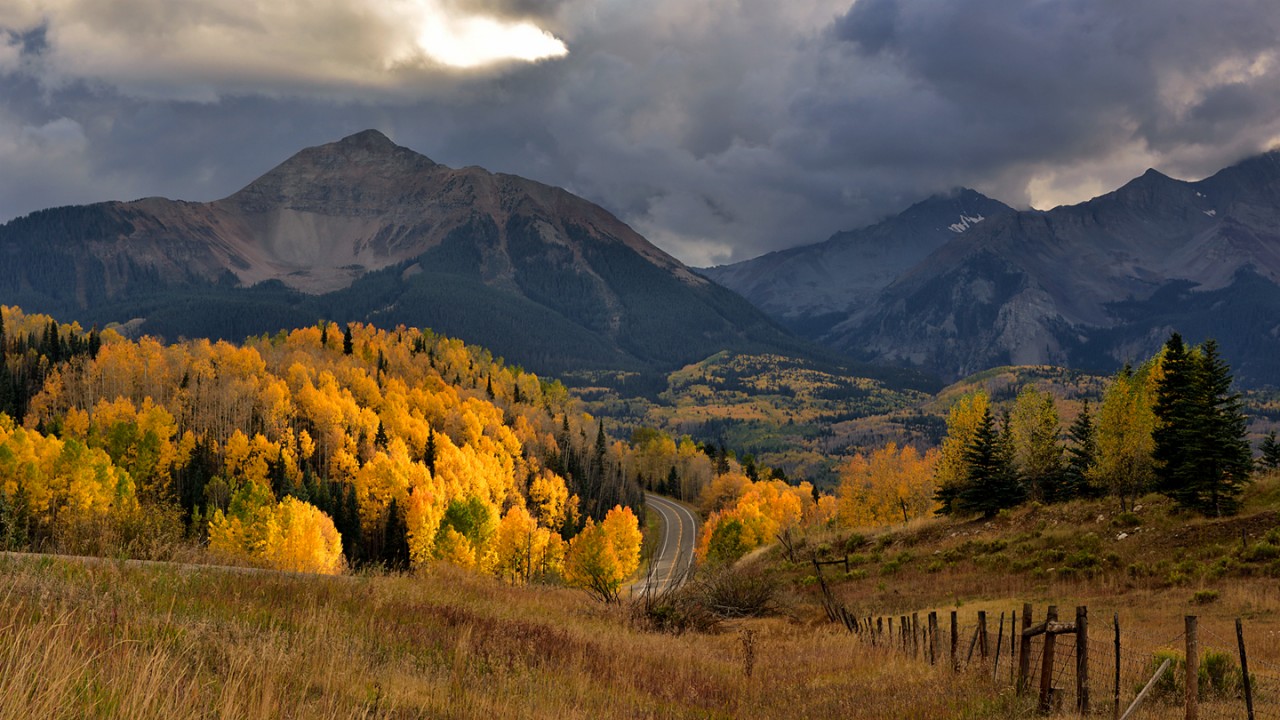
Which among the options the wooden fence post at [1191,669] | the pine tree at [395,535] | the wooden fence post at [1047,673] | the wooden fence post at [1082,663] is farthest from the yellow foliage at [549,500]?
the wooden fence post at [1191,669]

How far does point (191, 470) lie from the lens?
124 metres

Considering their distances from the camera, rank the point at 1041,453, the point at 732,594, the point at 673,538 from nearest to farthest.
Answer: the point at 732,594 < the point at 1041,453 < the point at 673,538

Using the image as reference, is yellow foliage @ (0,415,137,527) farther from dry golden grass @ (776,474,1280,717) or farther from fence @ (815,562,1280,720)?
fence @ (815,562,1280,720)

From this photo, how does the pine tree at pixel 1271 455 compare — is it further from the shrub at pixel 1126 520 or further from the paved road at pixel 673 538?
the paved road at pixel 673 538

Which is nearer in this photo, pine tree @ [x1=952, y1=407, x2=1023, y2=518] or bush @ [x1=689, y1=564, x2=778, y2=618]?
bush @ [x1=689, y1=564, x2=778, y2=618]

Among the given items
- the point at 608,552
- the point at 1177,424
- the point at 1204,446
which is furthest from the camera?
the point at 608,552

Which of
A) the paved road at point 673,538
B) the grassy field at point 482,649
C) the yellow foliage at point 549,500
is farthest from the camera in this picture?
the yellow foliage at point 549,500

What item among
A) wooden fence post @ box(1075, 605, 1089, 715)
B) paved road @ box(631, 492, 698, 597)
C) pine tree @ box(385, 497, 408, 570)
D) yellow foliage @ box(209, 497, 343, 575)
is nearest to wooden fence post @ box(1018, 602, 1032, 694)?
wooden fence post @ box(1075, 605, 1089, 715)

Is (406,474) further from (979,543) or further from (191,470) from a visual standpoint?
(979,543)

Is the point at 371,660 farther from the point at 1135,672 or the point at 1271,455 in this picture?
the point at 1271,455

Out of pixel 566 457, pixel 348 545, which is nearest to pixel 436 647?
pixel 348 545

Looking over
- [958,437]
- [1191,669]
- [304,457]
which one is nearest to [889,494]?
[958,437]

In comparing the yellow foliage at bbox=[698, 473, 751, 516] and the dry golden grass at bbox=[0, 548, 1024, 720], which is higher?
the dry golden grass at bbox=[0, 548, 1024, 720]

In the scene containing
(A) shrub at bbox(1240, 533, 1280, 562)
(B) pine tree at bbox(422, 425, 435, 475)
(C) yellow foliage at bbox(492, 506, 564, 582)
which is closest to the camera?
(A) shrub at bbox(1240, 533, 1280, 562)
